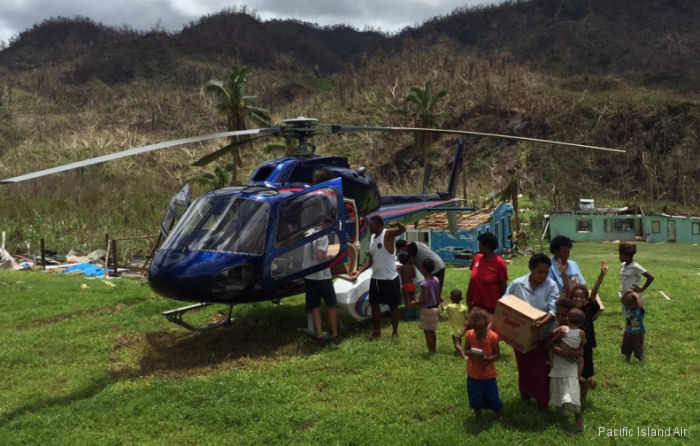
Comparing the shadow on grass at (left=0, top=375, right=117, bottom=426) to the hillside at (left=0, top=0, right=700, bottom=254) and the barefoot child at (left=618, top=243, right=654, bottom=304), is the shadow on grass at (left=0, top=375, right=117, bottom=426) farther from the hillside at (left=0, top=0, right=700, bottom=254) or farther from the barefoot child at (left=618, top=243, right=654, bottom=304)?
the hillside at (left=0, top=0, right=700, bottom=254)

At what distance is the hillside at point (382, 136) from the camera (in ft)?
112

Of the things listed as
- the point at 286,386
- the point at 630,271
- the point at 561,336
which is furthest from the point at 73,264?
the point at 561,336

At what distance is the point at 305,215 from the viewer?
786 centimetres

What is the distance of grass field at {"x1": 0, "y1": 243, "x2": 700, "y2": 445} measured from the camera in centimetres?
527

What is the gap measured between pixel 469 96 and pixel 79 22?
446 feet

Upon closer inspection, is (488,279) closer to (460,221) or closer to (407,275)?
(407,275)

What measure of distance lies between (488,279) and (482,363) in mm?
1552

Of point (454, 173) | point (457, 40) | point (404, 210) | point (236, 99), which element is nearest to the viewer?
point (404, 210)

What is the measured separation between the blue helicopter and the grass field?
2.75 ft

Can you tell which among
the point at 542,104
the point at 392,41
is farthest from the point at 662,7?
the point at 542,104

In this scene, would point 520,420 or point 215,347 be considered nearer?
point 520,420

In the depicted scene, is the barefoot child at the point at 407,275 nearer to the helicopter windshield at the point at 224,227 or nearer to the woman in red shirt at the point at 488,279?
the woman in red shirt at the point at 488,279

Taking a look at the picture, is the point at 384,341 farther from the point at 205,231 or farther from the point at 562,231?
the point at 562,231

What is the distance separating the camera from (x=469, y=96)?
68.1 m
